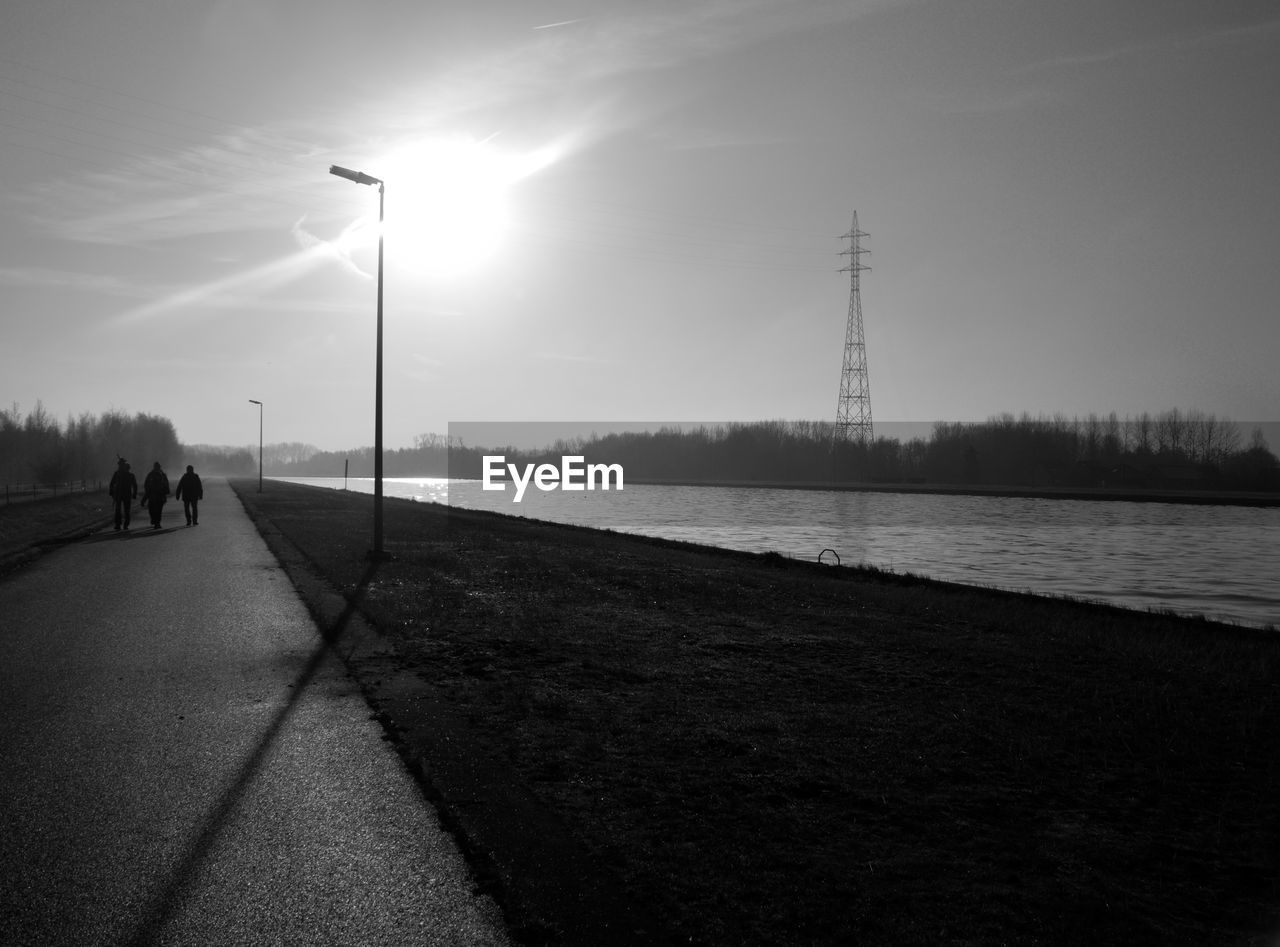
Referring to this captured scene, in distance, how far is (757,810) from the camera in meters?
5.13

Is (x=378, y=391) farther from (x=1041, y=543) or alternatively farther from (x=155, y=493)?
(x=1041, y=543)

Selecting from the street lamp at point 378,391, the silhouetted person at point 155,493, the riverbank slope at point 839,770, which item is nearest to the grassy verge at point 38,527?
the silhouetted person at point 155,493

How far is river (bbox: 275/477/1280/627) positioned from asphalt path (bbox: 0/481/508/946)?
1856 cm

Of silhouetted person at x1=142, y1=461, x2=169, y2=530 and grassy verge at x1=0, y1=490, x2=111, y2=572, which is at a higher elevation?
silhouetted person at x1=142, y1=461, x2=169, y2=530

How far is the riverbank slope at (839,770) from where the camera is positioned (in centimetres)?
395

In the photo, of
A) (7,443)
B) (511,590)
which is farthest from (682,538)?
(7,443)

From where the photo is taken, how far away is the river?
78.6 feet

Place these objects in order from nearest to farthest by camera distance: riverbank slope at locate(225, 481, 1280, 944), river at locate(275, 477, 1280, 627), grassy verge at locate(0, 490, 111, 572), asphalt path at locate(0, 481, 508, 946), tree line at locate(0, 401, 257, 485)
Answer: asphalt path at locate(0, 481, 508, 946), riverbank slope at locate(225, 481, 1280, 944), grassy verge at locate(0, 490, 111, 572), river at locate(275, 477, 1280, 627), tree line at locate(0, 401, 257, 485)
